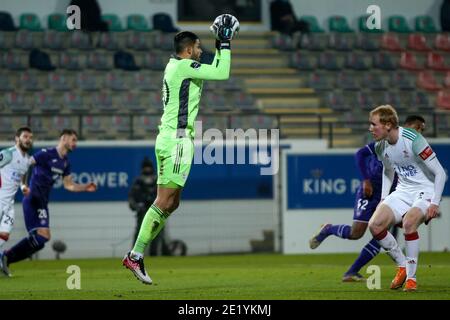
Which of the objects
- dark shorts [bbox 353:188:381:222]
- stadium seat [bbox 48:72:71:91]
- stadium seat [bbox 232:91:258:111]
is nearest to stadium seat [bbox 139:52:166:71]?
stadium seat [bbox 232:91:258:111]

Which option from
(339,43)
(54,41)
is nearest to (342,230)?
(54,41)

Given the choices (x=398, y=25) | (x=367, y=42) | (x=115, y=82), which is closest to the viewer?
(x=115, y=82)

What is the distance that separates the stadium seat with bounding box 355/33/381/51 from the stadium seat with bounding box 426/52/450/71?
4.23 ft

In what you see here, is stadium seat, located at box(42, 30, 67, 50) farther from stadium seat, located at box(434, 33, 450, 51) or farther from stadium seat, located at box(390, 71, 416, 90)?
stadium seat, located at box(434, 33, 450, 51)

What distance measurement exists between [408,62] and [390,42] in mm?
708

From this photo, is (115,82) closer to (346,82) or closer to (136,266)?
(346,82)

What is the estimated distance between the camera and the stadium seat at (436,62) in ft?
88.0

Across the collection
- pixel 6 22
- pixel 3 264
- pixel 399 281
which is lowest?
pixel 3 264

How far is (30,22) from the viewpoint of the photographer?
25.0 metres

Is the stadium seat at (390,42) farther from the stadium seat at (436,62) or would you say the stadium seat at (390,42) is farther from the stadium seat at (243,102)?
the stadium seat at (243,102)

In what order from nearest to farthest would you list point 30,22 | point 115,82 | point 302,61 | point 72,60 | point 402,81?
point 115,82 → point 72,60 → point 30,22 → point 402,81 → point 302,61

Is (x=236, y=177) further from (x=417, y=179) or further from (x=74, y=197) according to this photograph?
(x=417, y=179)
